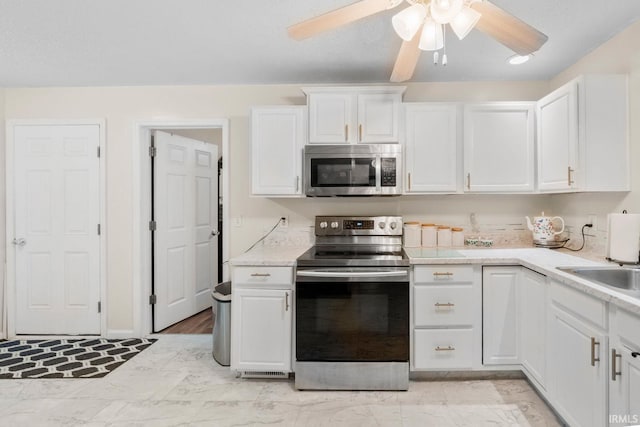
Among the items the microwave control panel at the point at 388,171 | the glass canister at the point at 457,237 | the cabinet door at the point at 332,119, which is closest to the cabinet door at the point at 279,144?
the cabinet door at the point at 332,119

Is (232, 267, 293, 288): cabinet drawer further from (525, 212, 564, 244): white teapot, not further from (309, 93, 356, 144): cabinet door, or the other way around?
(525, 212, 564, 244): white teapot

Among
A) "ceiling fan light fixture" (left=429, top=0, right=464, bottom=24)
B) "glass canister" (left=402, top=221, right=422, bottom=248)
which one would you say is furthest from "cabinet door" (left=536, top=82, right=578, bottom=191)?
"ceiling fan light fixture" (left=429, top=0, right=464, bottom=24)

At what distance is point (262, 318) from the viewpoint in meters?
2.40

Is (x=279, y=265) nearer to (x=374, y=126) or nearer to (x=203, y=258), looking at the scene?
(x=374, y=126)

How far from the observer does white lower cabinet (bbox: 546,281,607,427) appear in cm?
156

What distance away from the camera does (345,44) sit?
240 centimetres

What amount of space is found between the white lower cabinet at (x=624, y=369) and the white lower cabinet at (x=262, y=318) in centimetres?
167

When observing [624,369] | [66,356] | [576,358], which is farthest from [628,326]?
[66,356]

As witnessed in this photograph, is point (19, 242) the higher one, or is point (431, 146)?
point (431, 146)

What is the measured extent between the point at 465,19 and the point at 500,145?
162 centimetres

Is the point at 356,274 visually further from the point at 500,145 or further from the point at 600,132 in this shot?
the point at 600,132

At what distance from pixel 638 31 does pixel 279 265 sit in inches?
102

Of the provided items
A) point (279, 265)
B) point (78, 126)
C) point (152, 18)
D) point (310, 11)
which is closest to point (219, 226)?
point (78, 126)

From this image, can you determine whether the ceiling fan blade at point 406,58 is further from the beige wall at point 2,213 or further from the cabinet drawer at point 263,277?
the beige wall at point 2,213
